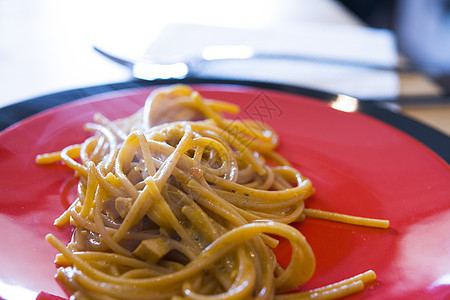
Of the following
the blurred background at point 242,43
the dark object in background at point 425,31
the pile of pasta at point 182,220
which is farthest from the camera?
the dark object in background at point 425,31

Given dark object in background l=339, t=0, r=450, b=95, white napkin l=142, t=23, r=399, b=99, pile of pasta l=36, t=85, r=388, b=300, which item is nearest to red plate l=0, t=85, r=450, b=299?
pile of pasta l=36, t=85, r=388, b=300

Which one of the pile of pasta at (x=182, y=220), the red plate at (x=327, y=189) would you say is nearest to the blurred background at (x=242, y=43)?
the red plate at (x=327, y=189)

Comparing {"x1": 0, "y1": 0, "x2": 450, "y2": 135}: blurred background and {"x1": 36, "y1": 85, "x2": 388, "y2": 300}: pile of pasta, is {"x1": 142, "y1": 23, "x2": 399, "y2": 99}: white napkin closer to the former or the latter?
{"x1": 0, "y1": 0, "x2": 450, "y2": 135}: blurred background

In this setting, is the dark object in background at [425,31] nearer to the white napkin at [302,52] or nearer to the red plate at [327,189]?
the white napkin at [302,52]

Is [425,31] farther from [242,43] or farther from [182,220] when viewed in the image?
[182,220]

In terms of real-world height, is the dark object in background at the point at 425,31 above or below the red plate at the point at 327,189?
below

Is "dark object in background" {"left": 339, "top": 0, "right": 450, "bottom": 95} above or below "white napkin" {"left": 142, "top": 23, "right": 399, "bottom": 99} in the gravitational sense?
below

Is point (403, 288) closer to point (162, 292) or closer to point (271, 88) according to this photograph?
point (162, 292)
